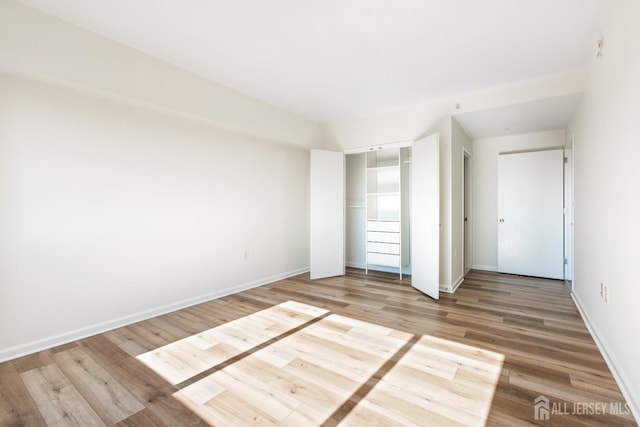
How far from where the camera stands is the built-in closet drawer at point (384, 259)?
187 inches

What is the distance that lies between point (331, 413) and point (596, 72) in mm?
3498

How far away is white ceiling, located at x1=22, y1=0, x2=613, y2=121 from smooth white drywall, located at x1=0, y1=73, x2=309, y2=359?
2.50ft

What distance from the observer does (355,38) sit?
2.55 metres

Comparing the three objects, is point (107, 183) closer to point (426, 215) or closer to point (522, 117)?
point (426, 215)

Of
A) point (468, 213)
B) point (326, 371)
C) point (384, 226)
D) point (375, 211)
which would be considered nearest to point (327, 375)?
point (326, 371)

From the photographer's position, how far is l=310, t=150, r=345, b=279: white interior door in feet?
15.6

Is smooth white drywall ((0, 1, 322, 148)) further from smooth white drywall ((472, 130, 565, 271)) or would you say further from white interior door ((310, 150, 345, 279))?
smooth white drywall ((472, 130, 565, 271))

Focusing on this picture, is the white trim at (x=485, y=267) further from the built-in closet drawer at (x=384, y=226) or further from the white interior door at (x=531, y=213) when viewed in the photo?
the built-in closet drawer at (x=384, y=226)

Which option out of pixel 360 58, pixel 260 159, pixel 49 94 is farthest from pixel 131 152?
pixel 360 58

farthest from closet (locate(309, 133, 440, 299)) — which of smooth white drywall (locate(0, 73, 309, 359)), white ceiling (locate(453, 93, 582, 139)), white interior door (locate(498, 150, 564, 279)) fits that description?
white interior door (locate(498, 150, 564, 279))

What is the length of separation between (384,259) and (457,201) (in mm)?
1462

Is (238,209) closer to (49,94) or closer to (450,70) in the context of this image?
(49,94)

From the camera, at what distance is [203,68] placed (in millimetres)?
3102

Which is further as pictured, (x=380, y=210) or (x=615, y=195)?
(x=380, y=210)
